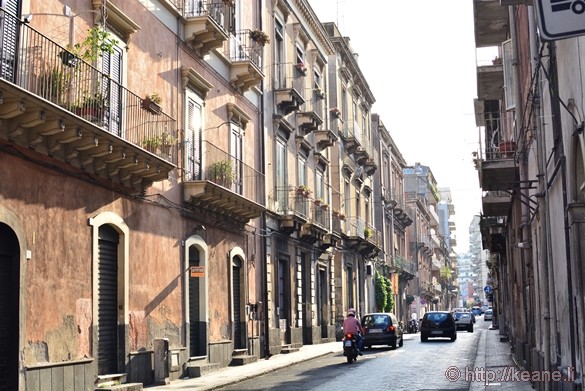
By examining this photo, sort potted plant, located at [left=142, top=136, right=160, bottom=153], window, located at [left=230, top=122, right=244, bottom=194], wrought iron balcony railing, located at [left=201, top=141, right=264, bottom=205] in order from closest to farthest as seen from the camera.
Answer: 1. potted plant, located at [left=142, top=136, right=160, bottom=153]
2. wrought iron balcony railing, located at [left=201, top=141, right=264, bottom=205]
3. window, located at [left=230, top=122, right=244, bottom=194]

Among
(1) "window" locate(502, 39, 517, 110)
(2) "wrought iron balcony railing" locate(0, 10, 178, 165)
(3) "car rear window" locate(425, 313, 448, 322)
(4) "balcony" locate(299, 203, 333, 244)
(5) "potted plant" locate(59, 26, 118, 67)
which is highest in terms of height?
(1) "window" locate(502, 39, 517, 110)

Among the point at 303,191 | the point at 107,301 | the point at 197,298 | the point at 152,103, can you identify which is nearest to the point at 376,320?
the point at 303,191

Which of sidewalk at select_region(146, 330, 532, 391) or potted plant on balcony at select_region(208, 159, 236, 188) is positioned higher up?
potted plant on balcony at select_region(208, 159, 236, 188)

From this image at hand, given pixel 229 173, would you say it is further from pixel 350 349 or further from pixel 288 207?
pixel 288 207

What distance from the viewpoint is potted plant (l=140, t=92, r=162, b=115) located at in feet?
54.4

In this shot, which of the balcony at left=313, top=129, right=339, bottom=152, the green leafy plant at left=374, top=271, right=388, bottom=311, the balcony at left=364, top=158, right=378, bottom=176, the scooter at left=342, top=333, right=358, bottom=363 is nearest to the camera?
the scooter at left=342, top=333, right=358, bottom=363

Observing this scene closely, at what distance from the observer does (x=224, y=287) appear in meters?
22.6

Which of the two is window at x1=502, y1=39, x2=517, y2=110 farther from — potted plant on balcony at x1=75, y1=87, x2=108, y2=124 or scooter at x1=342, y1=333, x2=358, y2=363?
potted plant on balcony at x1=75, y1=87, x2=108, y2=124

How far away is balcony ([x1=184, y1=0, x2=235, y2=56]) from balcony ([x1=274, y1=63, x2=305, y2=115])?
7280mm

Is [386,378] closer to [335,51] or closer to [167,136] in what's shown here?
[167,136]

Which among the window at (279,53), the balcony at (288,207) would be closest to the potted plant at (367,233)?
the balcony at (288,207)

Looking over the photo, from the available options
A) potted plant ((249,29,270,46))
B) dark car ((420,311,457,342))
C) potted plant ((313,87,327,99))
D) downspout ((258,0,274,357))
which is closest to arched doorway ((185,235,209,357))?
downspout ((258,0,274,357))

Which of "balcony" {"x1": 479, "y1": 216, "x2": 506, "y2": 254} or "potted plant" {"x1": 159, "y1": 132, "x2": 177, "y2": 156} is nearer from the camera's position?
"potted plant" {"x1": 159, "y1": 132, "x2": 177, "y2": 156}

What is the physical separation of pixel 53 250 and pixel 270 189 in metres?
14.5
